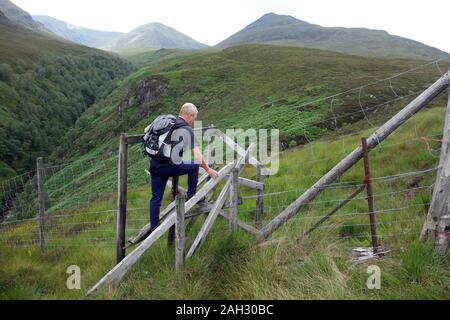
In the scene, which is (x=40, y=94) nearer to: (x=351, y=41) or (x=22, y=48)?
(x=22, y=48)

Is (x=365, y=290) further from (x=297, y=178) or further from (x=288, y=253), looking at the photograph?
(x=297, y=178)

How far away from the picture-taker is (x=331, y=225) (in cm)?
588

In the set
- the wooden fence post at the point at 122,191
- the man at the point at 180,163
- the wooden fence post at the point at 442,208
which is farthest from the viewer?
the wooden fence post at the point at 122,191

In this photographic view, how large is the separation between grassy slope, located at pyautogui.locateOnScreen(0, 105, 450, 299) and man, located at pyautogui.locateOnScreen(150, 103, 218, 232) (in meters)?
0.80

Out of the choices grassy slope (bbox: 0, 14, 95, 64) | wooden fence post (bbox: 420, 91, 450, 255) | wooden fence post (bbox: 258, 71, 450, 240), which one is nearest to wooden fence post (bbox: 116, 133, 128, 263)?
wooden fence post (bbox: 258, 71, 450, 240)

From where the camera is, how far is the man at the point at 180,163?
5.49 meters

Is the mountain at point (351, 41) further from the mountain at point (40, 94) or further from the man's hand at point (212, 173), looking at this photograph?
the man's hand at point (212, 173)

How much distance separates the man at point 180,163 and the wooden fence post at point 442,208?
287 cm

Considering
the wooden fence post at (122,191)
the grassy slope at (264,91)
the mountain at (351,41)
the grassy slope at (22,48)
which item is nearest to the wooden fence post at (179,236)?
the wooden fence post at (122,191)

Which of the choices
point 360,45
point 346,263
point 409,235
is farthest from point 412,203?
point 360,45

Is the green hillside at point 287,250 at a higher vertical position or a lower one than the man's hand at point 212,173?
lower

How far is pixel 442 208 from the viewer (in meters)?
4.64

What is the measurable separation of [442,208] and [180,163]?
3455 mm

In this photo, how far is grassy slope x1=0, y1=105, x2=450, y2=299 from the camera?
4.27m
